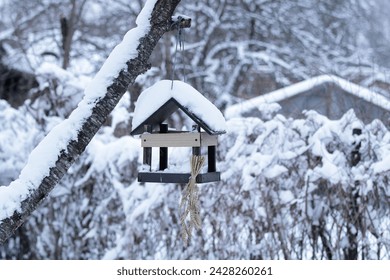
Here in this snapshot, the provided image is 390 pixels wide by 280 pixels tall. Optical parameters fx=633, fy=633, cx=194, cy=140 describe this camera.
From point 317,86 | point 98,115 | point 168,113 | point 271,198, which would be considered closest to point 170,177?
point 168,113

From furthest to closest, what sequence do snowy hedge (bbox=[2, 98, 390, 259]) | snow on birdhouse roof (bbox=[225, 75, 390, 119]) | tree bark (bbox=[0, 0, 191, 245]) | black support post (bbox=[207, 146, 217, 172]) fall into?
snow on birdhouse roof (bbox=[225, 75, 390, 119])
snowy hedge (bbox=[2, 98, 390, 259])
black support post (bbox=[207, 146, 217, 172])
tree bark (bbox=[0, 0, 191, 245])

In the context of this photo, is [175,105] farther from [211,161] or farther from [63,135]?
[63,135]

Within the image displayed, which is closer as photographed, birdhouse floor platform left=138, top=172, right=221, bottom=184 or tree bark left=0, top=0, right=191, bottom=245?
tree bark left=0, top=0, right=191, bottom=245

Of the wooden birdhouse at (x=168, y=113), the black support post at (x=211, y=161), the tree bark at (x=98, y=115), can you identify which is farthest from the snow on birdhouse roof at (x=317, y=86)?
the tree bark at (x=98, y=115)

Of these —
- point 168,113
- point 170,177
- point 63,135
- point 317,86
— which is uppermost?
point 317,86

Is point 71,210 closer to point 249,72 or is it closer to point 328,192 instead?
point 328,192

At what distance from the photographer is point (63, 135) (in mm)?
2469

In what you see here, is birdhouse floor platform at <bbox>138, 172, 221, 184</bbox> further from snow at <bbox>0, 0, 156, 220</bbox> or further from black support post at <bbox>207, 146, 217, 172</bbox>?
snow at <bbox>0, 0, 156, 220</bbox>

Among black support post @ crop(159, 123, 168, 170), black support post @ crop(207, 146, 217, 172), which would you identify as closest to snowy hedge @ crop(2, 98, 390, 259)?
black support post @ crop(207, 146, 217, 172)

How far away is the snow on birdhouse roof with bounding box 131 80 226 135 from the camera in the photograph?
2697mm

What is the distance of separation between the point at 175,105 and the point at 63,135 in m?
0.55

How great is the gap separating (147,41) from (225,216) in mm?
2278
